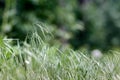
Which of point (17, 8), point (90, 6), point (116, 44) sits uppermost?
point (17, 8)

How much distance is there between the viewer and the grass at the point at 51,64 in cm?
110

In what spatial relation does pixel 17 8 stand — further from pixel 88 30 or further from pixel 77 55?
pixel 77 55

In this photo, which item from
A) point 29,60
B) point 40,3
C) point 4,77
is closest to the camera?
point 4,77

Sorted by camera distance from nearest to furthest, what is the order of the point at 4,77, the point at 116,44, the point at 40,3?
the point at 4,77
the point at 40,3
the point at 116,44

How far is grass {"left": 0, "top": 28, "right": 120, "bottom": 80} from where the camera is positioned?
3.59 feet

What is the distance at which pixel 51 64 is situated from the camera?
115cm

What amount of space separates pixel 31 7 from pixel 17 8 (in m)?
0.17

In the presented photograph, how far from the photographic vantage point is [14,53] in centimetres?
120

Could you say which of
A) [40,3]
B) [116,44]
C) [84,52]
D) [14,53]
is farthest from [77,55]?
[116,44]

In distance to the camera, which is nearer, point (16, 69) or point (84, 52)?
point (16, 69)

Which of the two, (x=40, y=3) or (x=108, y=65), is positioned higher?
(x=108, y=65)

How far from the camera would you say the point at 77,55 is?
4.01 ft

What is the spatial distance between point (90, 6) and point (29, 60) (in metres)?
7.12

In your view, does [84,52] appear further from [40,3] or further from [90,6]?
[90,6]
